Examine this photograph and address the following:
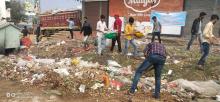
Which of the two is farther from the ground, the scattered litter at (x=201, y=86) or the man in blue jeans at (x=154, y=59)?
the man in blue jeans at (x=154, y=59)

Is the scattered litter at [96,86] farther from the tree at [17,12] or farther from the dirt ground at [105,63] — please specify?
the tree at [17,12]

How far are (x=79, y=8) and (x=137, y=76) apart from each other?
862 inches

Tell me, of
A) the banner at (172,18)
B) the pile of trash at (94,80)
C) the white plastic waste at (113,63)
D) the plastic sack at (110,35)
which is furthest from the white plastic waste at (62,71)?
the banner at (172,18)

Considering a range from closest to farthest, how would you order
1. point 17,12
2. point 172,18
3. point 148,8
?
point 172,18 → point 148,8 → point 17,12

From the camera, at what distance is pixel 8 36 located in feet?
55.3

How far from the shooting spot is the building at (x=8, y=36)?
1667cm

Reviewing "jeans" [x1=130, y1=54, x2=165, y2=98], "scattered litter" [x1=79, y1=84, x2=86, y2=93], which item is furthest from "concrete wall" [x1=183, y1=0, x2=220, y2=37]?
"scattered litter" [x1=79, y1=84, x2=86, y2=93]

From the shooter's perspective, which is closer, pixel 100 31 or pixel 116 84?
pixel 116 84

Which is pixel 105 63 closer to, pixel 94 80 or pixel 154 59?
pixel 94 80

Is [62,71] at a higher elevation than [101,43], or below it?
below

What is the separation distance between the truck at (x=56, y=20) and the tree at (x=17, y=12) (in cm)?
2935

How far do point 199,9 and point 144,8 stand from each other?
11.6 ft

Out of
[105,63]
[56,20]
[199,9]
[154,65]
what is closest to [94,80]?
[154,65]

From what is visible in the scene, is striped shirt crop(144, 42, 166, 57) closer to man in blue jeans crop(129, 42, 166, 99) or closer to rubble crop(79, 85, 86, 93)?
man in blue jeans crop(129, 42, 166, 99)
